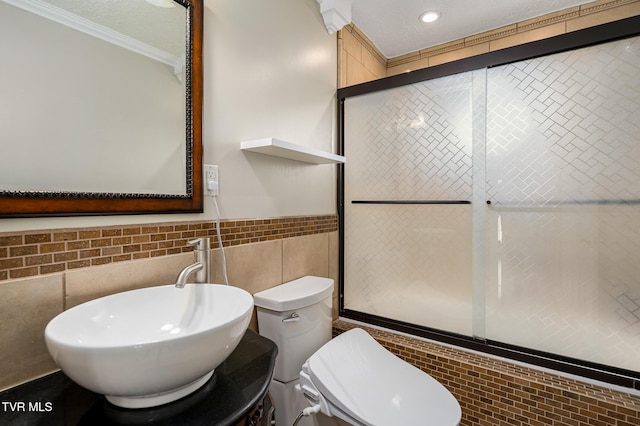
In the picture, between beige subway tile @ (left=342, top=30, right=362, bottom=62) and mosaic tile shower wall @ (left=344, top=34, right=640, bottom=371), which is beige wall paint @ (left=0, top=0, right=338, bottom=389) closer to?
beige subway tile @ (left=342, top=30, right=362, bottom=62)

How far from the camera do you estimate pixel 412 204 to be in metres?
1.70

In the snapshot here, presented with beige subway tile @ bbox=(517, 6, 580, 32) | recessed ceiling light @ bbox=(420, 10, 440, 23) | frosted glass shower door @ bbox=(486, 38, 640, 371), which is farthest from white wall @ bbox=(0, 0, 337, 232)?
beige subway tile @ bbox=(517, 6, 580, 32)

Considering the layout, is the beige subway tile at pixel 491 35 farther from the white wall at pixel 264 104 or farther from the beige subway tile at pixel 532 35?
the white wall at pixel 264 104

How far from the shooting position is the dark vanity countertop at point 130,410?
1.89ft

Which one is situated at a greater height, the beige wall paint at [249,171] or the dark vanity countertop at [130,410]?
the beige wall paint at [249,171]

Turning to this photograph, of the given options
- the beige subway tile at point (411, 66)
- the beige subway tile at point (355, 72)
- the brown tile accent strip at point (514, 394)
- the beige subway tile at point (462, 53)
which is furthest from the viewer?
the beige subway tile at point (411, 66)

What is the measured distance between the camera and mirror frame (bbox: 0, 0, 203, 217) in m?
0.73

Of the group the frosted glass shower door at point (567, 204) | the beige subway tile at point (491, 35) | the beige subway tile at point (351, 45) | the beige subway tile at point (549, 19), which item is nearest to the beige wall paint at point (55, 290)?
the frosted glass shower door at point (567, 204)

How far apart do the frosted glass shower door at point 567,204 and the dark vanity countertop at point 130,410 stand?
4.28 ft

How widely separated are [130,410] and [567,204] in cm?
171

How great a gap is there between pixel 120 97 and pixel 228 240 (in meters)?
0.61

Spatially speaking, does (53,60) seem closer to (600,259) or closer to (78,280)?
(78,280)

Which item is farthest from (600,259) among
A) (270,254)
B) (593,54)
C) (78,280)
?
(78,280)

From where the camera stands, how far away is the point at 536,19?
2.04 m
